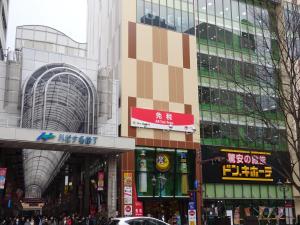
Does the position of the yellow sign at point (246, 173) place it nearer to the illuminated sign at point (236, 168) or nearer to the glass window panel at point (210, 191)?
the illuminated sign at point (236, 168)

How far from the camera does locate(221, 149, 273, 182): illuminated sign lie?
1553 inches

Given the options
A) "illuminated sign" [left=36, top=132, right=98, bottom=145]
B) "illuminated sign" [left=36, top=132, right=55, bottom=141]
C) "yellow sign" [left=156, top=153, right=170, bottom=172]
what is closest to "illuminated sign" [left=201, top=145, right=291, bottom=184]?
"yellow sign" [left=156, top=153, right=170, bottom=172]

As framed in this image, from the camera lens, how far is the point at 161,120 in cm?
3731

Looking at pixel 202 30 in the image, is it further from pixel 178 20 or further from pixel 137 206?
pixel 137 206

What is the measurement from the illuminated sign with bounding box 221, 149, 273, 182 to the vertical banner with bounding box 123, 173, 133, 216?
9.97 meters

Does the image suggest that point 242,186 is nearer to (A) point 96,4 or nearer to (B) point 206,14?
(B) point 206,14

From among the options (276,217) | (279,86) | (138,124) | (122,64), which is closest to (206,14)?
(122,64)

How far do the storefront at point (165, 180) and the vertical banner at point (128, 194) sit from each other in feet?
3.28

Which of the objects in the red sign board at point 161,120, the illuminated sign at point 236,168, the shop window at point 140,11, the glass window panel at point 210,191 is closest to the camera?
the red sign board at point 161,120

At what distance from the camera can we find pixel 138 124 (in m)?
36.2

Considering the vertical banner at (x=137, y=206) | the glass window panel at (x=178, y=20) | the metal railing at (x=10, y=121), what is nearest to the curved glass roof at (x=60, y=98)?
the metal railing at (x=10, y=121)

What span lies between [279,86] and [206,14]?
1072 inches

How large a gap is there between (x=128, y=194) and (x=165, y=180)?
4.19m

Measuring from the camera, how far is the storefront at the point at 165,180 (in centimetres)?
3550
